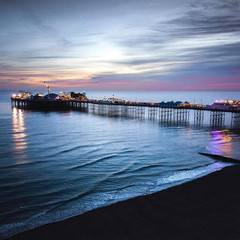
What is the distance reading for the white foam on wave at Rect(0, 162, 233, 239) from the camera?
11.4 metres

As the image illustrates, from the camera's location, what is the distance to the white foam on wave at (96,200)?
11398mm

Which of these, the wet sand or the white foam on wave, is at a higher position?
the wet sand

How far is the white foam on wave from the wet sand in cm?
117

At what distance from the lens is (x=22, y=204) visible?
14.1 meters

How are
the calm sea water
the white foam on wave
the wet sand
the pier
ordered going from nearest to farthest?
the wet sand < the white foam on wave < the calm sea water < the pier

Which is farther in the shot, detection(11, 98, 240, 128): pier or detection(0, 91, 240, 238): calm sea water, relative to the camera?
detection(11, 98, 240, 128): pier

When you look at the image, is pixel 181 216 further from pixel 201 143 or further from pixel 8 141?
pixel 8 141

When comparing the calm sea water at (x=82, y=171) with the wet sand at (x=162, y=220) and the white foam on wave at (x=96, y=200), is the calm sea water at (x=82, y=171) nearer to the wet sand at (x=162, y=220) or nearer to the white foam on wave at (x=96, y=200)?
the white foam on wave at (x=96, y=200)

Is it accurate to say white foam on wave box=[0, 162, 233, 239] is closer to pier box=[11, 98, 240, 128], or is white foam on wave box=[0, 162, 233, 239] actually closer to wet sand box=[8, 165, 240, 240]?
wet sand box=[8, 165, 240, 240]

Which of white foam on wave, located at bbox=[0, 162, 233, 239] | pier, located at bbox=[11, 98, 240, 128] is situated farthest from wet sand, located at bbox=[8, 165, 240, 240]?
pier, located at bbox=[11, 98, 240, 128]

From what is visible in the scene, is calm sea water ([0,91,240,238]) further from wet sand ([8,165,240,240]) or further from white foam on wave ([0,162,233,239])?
wet sand ([8,165,240,240])

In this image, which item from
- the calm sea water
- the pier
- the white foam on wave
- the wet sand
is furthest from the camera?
the pier

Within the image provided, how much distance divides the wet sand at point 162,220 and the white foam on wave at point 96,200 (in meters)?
1.17

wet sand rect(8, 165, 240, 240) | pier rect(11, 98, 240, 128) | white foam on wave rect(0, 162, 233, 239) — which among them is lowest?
white foam on wave rect(0, 162, 233, 239)
